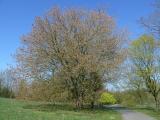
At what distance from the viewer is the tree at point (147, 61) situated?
194 ft

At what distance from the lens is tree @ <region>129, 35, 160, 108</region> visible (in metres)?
59.1

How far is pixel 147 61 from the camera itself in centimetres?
5994

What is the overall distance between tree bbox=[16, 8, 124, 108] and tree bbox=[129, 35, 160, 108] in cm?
2125

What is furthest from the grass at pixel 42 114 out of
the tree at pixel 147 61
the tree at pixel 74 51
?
the tree at pixel 147 61

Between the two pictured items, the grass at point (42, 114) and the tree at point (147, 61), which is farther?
the tree at point (147, 61)

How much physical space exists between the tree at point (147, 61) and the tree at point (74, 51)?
21254 millimetres

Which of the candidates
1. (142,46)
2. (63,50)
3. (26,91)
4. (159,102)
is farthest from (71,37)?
(159,102)

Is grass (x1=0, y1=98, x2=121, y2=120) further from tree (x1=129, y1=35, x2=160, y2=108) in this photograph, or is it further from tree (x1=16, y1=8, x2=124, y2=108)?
tree (x1=129, y1=35, x2=160, y2=108)

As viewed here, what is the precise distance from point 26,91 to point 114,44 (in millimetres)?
10784

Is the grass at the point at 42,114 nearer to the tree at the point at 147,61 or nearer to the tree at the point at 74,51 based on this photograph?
the tree at the point at 74,51

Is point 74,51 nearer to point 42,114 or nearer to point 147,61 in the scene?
point 42,114

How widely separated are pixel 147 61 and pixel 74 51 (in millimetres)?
26676

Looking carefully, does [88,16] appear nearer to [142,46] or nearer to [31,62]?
[31,62]

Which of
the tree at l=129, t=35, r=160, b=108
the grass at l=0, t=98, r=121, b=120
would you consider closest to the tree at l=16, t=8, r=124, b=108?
the grass at l=0, t=98, r=121, b=120
